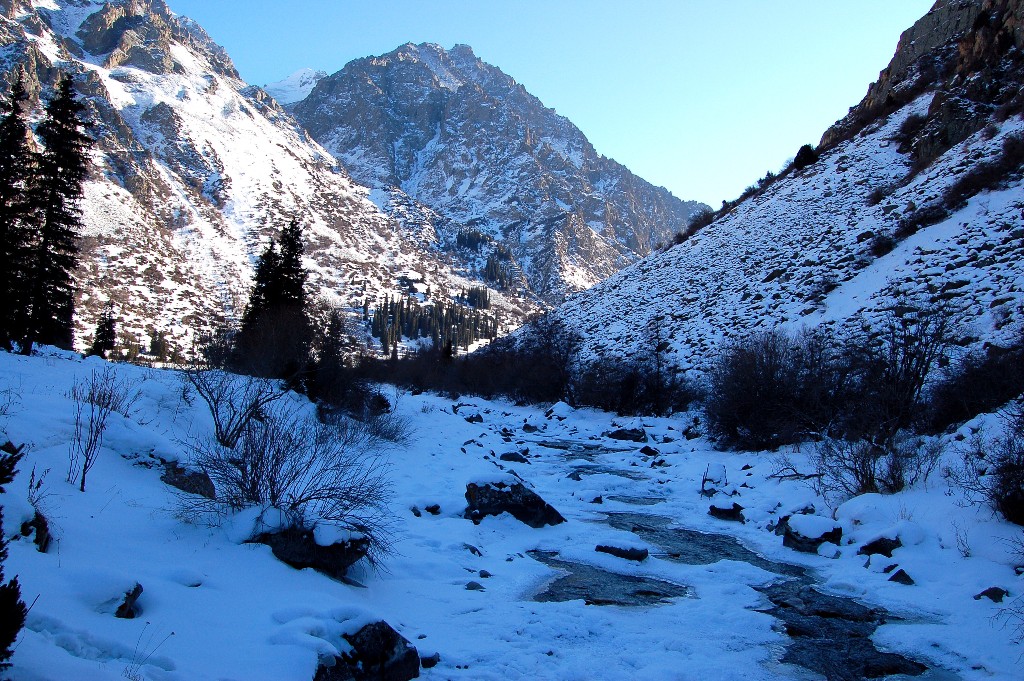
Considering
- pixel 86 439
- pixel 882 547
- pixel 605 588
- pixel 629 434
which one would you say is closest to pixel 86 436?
pixel 86 439

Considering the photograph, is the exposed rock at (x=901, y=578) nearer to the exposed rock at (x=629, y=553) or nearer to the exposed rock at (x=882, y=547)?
the exposed rock at (x=882, y=547)

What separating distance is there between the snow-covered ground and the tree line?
44.4ft

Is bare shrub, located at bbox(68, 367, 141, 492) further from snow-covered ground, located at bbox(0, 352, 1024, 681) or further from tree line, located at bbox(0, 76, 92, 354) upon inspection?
tree line, located at bbox(0, 76, 92, 354)

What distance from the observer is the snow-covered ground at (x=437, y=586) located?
4.43 metres

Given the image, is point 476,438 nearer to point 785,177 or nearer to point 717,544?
point 717,544

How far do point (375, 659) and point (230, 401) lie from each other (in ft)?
25.4

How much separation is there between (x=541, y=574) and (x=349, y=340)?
815 inches

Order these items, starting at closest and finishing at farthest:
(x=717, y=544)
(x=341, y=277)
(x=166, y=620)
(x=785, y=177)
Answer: (x=166, y=620)
(x=717, y=544)
(x=785, y=177)
(x=341, y=277)

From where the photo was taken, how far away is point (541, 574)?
874cm

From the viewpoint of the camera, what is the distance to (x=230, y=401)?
1125 cm

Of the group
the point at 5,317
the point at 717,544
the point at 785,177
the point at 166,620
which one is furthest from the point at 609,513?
the point at 785,177

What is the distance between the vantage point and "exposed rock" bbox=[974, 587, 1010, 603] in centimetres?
731

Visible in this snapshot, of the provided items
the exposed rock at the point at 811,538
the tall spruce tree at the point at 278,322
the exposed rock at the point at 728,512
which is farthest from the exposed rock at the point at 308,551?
the tall spruce tree at the point at 278,322

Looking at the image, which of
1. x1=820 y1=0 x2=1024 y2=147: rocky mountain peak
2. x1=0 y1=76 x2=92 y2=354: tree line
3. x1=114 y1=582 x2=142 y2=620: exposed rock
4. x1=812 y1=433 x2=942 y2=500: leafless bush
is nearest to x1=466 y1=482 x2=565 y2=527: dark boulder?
x1=812 y1=433 x2=942 y2=500: leafless bush
